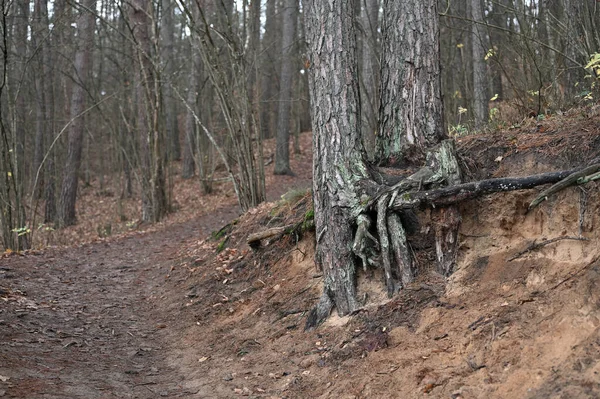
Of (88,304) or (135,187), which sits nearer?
(88,304)

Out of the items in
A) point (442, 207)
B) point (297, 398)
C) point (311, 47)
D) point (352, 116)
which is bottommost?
point (297, 398)

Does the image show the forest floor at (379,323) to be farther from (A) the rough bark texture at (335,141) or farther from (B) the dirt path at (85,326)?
(A) the rough bark texture at (335,141)

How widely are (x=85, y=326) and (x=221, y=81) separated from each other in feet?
16.8

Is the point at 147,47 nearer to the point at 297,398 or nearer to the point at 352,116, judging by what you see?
the point at 352,116

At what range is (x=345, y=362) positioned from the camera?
434cm

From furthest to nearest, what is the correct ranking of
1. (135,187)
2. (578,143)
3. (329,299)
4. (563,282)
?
(135,187) < (329,299) < (578,143) < (563,282)

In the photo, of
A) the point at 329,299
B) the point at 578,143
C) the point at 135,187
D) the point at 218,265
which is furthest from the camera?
the point at 135,187

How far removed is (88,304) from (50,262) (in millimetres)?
2530

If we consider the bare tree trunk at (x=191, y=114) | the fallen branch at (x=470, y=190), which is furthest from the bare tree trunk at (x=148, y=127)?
the fallen branch at (x=470, y=190)

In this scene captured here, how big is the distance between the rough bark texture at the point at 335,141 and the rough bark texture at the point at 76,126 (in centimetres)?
1264

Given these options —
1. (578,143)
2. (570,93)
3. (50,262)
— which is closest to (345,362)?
(578,143)

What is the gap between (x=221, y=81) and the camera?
9.70 metres

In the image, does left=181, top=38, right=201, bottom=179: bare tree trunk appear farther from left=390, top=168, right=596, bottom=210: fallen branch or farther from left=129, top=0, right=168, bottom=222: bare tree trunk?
left=390, top=168, right=596, bottom=210: fallen branch

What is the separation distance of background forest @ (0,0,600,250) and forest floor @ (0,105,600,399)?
1.82 m
